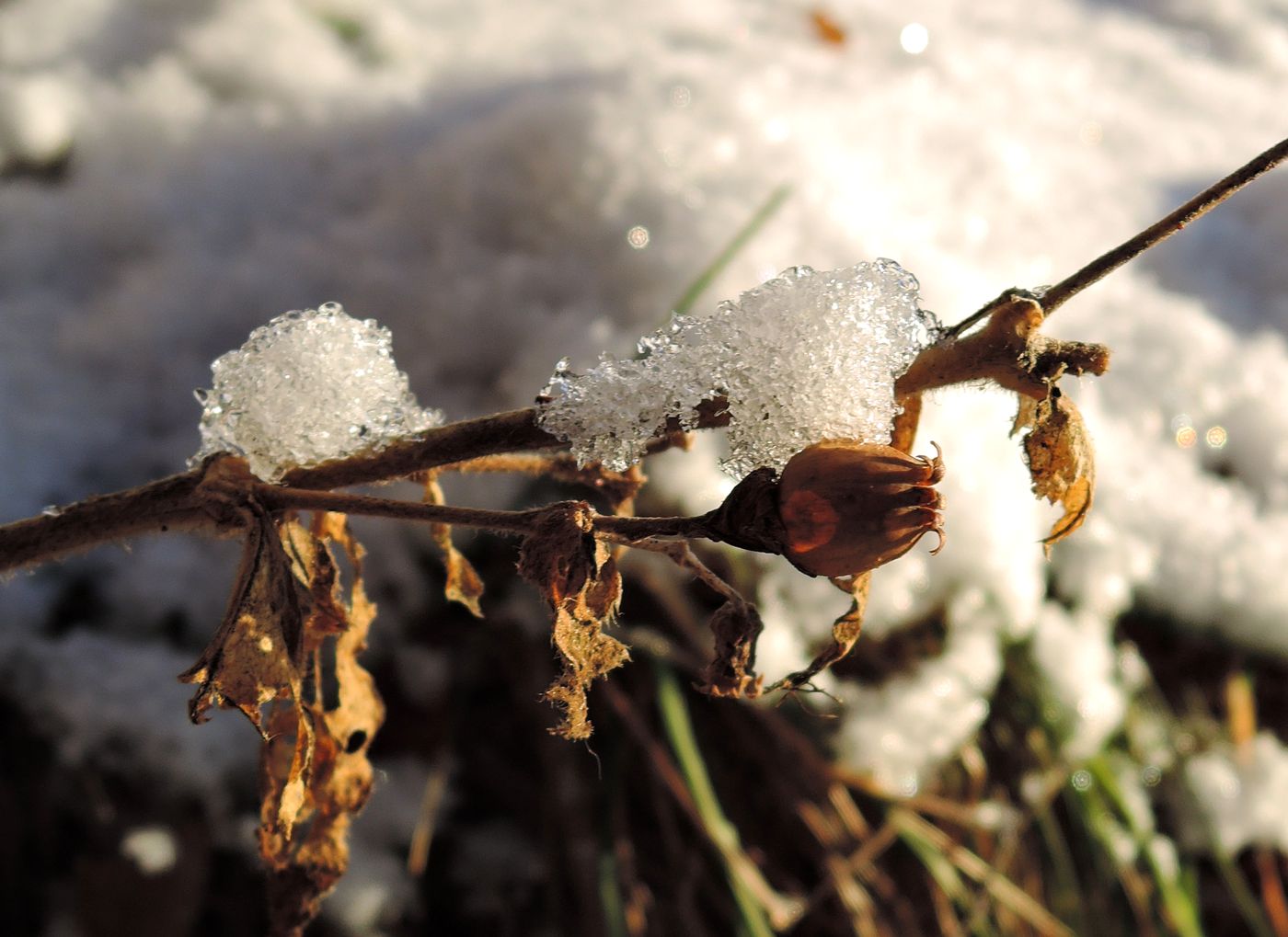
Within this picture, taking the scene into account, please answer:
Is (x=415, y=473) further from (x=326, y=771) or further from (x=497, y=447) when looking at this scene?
(x=326, y=771)

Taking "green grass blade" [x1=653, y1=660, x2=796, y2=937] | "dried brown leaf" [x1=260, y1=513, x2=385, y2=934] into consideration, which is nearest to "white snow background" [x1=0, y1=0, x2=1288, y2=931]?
"green grass blade" [x1=653, y1=660, x2=796, y2=937]

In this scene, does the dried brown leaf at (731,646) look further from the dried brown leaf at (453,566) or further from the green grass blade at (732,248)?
the green grass blade at (732,248)

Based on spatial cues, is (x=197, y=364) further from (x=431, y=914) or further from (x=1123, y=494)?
(x=1123, y=494)

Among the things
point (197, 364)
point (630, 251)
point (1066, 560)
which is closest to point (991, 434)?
point (1066, 560)

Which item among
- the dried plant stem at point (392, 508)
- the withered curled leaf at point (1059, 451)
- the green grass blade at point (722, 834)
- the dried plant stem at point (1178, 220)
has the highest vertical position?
the dried plant stem at point (1178, 220)

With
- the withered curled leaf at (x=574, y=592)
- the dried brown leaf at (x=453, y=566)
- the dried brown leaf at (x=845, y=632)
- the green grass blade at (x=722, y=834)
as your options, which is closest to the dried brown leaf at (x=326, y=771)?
the dried brown leaf at (x=453, y=566)

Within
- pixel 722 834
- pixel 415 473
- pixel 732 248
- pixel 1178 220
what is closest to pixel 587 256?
pixel 732 248
